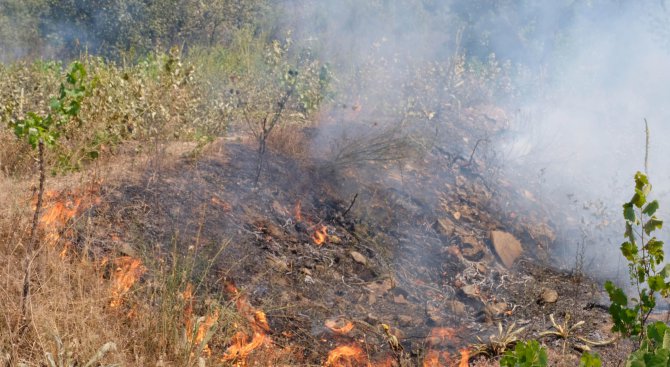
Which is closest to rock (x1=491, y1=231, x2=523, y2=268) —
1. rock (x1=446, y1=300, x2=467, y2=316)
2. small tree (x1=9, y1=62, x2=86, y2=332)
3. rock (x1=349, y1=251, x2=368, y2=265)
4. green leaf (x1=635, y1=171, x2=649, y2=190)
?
rock (x1=446, y1=300, x2=467, y2=316)

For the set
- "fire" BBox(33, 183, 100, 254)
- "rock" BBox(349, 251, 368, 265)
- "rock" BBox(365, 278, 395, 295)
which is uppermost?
"fire" BBox(33, 183, 100, 254)

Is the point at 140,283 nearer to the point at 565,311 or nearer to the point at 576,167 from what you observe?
the point at 565,311

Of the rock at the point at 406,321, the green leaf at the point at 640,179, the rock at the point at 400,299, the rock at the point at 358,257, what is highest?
the green leaf at the point at 640,179

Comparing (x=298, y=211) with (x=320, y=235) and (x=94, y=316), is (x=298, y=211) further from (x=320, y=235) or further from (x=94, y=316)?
(x=94, y=316)

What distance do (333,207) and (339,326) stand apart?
1.70 m

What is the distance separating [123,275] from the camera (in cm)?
342

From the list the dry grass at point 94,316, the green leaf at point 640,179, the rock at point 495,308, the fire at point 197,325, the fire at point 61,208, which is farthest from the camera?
the rock at point 495,308

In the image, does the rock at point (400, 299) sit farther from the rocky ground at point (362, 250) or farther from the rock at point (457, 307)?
the rock at point (457, 307)

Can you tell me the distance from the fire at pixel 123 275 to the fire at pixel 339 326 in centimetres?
115

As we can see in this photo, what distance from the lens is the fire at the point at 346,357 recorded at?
331 centimetres

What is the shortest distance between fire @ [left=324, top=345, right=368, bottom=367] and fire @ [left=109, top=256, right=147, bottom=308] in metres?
1.14

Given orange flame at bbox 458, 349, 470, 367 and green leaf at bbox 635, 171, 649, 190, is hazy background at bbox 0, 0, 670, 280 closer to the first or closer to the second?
orange flame at bbox 458, 349, 470, 367

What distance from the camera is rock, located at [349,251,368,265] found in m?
4.64

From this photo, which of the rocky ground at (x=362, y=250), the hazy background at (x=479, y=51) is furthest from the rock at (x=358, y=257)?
the hazy background at (x=479, y=51)
